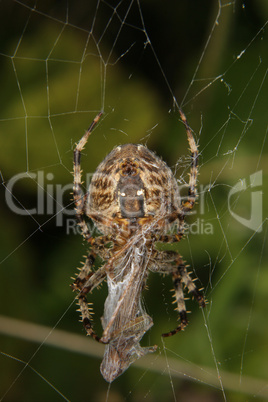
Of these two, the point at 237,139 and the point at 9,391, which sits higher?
the point at 237,139

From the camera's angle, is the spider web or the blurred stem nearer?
the blurred stem

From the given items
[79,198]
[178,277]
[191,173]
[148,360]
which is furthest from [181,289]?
[79,198]

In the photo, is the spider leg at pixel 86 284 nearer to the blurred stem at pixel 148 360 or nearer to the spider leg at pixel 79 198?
the spider leg at pixel 79 198

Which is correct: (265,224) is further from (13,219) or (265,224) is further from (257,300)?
(13,219)

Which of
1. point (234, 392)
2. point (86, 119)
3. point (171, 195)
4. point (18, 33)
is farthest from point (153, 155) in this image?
point (234, 392)
